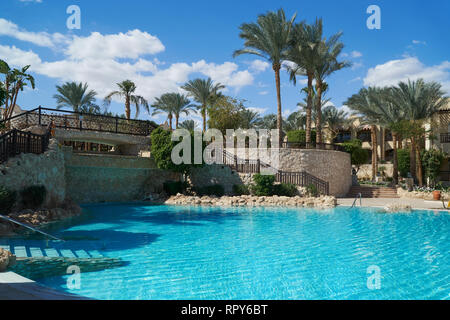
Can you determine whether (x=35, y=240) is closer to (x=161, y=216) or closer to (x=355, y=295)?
(x=161, y=216)

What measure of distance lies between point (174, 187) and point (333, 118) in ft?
87.9

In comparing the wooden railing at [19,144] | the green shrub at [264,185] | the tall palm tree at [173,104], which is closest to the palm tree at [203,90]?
the tall palm tree at [173,104]

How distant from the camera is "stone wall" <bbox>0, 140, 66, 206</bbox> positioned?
10670mm

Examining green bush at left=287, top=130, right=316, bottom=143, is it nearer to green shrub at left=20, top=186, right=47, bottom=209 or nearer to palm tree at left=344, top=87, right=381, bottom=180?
palm tree at left=344, top=87, right=381, bottom=180

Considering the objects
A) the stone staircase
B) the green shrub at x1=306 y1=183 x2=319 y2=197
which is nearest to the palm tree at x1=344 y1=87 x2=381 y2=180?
the stone staircase

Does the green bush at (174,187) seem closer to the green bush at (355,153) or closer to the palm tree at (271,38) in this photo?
the palm tree at (271,38)

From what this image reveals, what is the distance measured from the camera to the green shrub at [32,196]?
11185mm

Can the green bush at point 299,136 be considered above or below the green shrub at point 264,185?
above

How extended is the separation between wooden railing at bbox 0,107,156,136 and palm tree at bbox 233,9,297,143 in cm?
945

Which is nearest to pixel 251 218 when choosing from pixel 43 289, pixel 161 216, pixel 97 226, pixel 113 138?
pixel 161 216

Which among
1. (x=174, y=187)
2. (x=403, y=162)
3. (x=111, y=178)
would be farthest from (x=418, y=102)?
(x=111, y=178)

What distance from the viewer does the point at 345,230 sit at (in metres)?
10.8

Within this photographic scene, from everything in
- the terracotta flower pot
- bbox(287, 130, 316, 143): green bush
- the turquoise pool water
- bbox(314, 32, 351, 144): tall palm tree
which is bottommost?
the turquoise pool water

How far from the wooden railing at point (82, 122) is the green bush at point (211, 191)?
624 cm
